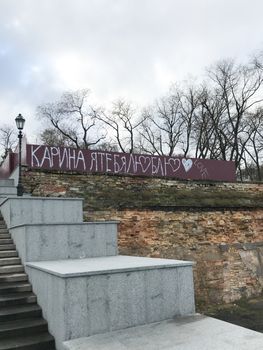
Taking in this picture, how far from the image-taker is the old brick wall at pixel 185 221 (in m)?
11.5

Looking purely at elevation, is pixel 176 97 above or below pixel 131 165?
above

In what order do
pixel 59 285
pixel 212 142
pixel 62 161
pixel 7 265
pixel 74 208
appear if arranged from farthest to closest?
1. pixel 212 142
2. pixel 62 161
3. pixel 74 208
4. pixel 7 265
5. pixel 59 285

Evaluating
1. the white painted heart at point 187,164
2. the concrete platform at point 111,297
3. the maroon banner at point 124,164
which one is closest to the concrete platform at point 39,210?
the maroon banner at point 124,164

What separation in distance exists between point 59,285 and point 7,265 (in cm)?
256

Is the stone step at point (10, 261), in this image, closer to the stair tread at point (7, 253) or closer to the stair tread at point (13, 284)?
the stair tread at point (7, 253)

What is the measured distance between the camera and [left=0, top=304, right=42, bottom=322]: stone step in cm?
536

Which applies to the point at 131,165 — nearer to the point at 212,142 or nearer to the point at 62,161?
the point at 62,161

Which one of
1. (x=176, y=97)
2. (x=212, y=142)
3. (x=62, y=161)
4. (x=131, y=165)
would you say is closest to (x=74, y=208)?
(x=62, y=161)

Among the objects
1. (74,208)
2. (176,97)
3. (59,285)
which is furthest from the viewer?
(176,97)

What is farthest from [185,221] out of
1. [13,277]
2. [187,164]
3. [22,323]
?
[22,323]

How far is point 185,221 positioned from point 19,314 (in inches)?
312

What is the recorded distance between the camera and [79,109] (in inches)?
1337

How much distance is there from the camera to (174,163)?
14.7 metres

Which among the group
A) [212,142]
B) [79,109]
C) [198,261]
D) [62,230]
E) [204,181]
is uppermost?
[79,109]
